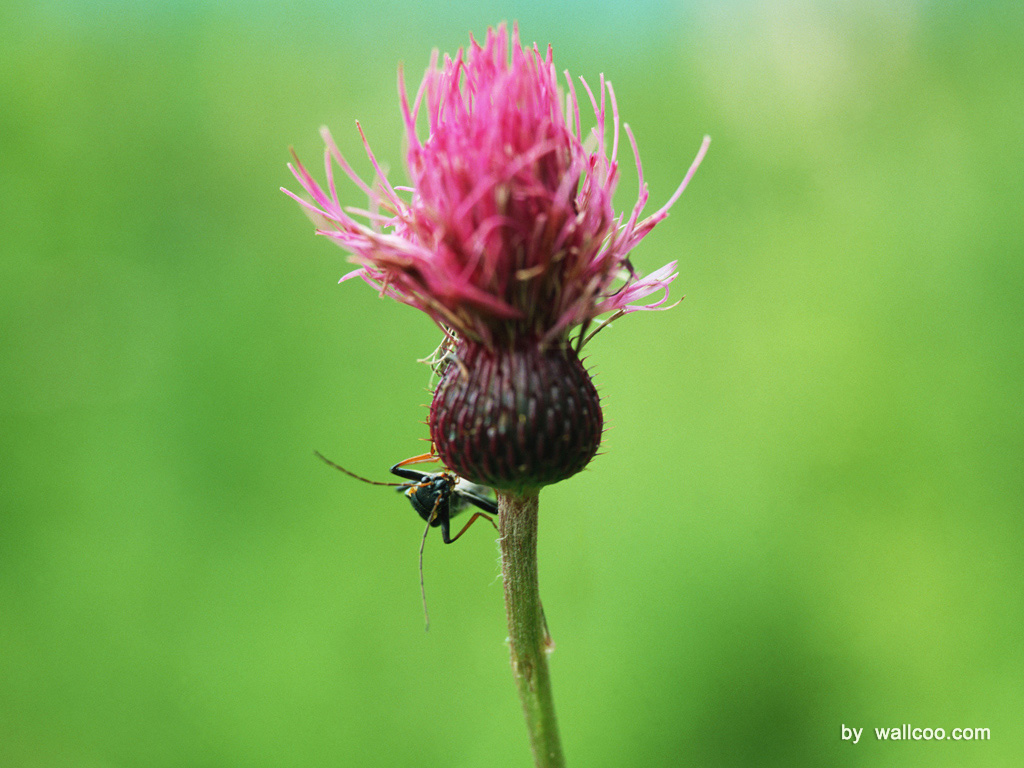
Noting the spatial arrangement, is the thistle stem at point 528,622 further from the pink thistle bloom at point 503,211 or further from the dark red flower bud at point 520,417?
the pink thistle bloom at point 503,211

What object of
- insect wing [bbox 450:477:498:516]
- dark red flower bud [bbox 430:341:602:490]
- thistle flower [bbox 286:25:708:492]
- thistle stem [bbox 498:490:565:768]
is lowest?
thistle stem [bbox 498:490:565:768]

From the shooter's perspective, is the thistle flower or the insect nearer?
the thistle flower

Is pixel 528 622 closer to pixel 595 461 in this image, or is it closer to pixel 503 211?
pixel 503 211

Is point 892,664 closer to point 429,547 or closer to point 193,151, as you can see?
point 429,547

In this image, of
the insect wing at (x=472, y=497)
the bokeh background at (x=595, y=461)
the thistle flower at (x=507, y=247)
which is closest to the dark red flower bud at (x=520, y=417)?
the thistle flower at (x=507, y=247)

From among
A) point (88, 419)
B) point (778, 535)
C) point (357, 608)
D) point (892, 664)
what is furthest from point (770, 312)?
point (88, 419)

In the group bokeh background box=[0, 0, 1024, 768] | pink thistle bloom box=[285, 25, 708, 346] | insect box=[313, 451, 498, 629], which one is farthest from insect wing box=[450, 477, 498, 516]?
bokeh background box=[0, 0, 1024, 768]

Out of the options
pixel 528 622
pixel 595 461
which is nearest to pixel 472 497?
pixel 528 622

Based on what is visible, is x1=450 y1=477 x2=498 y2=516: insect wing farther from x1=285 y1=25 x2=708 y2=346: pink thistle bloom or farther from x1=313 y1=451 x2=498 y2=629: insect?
x1=285 y1=25 x2=708 y2=346: pink thistle bloom
